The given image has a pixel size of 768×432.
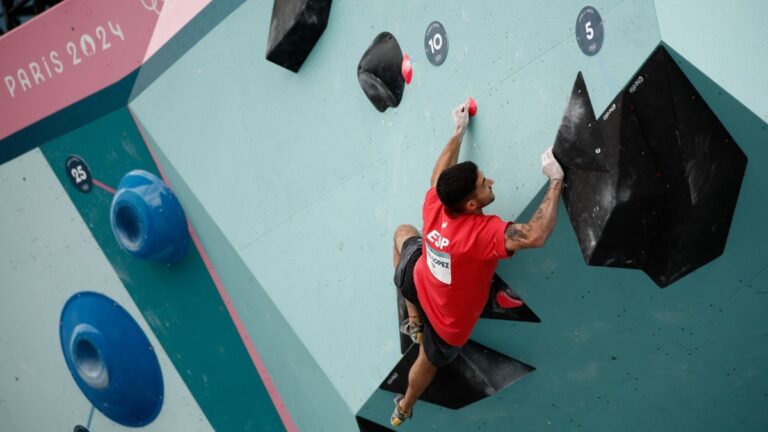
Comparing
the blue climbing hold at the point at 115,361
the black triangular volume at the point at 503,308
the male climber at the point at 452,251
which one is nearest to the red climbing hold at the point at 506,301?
the black triangular volume at the point at 503,308

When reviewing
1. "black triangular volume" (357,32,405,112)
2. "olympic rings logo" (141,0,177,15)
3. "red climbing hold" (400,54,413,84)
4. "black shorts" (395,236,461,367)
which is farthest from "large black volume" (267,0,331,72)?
"black shorts" (395,236,461,367)

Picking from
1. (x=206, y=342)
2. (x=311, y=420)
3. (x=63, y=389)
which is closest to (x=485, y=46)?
(x=311, y=420)

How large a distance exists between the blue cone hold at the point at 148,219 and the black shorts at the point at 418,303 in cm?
156

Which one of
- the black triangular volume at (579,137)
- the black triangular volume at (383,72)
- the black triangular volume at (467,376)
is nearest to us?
the black triangular volume at (579,137)

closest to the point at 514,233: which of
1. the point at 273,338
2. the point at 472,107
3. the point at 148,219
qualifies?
the point at 472,107

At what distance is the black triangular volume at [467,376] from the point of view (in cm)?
334

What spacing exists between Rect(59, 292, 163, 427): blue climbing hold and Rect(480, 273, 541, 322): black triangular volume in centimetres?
230

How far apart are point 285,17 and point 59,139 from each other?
193 cm

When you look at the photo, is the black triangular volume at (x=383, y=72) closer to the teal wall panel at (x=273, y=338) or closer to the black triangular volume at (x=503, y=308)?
the black triangular volume at (x=503, y=308)

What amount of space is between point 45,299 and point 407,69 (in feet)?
9.89

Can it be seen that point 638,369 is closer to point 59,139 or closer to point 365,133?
point 365,133

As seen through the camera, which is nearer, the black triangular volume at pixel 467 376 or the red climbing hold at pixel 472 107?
the red climbing hold at pixel 472 107

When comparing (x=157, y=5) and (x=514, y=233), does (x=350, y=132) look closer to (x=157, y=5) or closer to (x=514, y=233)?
(x=514, y=233)

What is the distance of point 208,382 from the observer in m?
4.70
